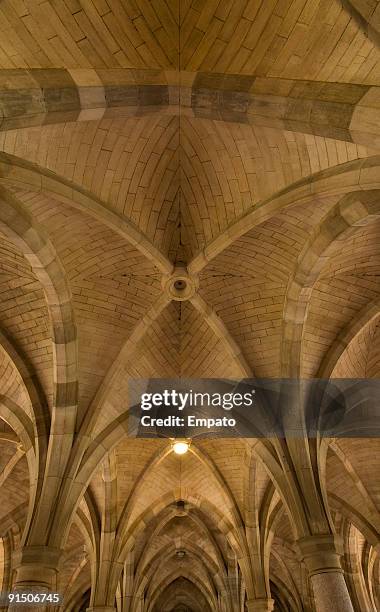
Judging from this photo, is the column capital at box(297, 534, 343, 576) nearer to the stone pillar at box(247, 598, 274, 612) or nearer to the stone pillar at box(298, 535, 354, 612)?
the stone pillar at box(298, 535, 354, 612)

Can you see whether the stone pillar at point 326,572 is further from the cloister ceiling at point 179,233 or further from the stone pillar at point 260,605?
the stone pillar at point 260,605

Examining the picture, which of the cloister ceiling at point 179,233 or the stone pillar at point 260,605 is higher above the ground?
the cloister ceiling at point 179,233

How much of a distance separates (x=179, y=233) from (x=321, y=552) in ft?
17.8

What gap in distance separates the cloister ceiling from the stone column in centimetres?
19

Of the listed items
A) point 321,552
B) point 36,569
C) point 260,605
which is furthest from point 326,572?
point 260,605

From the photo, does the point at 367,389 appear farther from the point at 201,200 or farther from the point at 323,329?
the point at 201,200

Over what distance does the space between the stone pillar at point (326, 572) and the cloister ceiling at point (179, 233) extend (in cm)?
30

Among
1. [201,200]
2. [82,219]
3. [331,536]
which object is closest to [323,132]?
[201,200]

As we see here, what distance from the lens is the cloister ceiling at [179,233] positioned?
5.07m

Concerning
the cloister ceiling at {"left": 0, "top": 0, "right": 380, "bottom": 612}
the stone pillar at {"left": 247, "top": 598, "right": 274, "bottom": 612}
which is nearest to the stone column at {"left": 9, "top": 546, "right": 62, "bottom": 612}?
the cloister ceiling at {"left": 0, "top": 0, "right": 380, "bottom": 612}

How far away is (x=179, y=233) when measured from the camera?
838 cm

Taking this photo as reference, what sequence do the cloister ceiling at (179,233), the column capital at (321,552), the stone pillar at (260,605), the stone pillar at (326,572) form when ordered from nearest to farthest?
the cloister ceiling at (179,233)
the stone pillar at (326,572)
the column capital at (321,552)
the stone pillar at (260,605)

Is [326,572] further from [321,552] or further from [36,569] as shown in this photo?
[36,569]

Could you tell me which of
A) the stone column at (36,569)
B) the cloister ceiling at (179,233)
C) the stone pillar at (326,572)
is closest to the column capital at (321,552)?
the stone pillar at (326,572)
